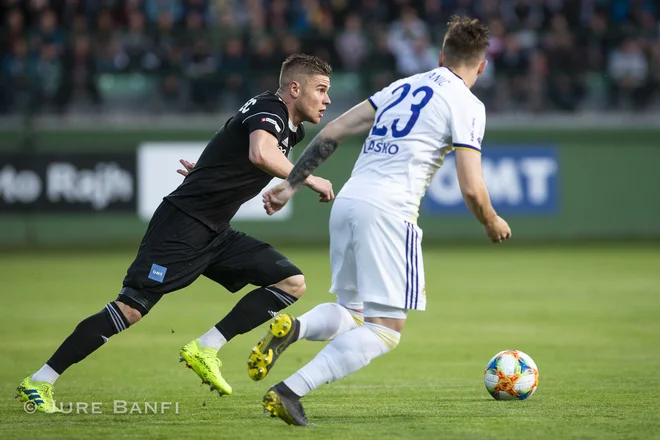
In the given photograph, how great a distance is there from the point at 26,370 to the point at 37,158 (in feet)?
41.6

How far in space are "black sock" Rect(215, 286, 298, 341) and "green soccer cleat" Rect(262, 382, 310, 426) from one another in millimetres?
1281

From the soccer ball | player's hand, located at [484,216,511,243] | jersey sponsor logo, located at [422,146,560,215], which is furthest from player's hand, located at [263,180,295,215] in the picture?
jersey sponsor logo, located at [422,146,560,215]

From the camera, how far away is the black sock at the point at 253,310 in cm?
684

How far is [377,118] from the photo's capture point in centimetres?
582

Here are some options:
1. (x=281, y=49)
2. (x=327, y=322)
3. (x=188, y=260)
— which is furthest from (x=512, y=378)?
(x=281, y=49)

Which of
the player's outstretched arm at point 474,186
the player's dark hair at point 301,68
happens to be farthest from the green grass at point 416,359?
the player's dark hair at point 301,68

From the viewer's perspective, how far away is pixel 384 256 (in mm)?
5555

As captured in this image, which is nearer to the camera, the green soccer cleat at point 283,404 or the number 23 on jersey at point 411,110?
the green soccer cleat at point 283,404

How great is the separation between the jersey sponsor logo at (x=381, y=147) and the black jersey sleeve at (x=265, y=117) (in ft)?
2.30

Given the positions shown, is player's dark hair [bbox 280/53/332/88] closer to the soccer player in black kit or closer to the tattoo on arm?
the soccer player in black kit

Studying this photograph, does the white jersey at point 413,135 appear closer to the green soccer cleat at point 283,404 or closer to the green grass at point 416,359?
the green soccer cleat at point 283,404

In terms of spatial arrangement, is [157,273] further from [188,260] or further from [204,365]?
[204,365]

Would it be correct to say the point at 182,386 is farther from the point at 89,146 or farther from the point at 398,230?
the point at 89,146

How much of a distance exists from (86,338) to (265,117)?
1758mm
